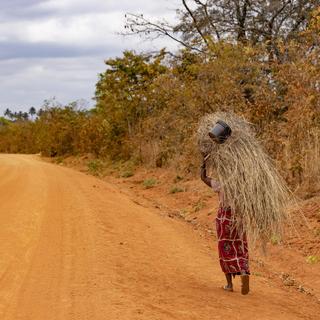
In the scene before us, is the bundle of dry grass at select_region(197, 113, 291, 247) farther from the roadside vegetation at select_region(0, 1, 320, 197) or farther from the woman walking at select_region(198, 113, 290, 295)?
the roadside vegetation at select_region(0, 1, 320, 197)

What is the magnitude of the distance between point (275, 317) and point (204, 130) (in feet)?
7.09

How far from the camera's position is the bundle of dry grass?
6.45 meters

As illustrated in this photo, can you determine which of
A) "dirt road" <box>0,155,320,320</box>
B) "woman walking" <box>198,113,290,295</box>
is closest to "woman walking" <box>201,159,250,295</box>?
"woman walking" <box>198,113,290,295</box>

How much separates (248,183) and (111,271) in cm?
194

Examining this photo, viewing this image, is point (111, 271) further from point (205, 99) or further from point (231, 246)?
point (205, 99)

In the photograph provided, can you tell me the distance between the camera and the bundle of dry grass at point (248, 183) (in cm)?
645

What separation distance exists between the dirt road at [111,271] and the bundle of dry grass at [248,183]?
83 cm

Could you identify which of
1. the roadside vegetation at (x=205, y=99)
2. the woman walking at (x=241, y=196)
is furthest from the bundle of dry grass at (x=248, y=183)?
the roadside vegetation at (x=205, y=99)

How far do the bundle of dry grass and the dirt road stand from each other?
83cm

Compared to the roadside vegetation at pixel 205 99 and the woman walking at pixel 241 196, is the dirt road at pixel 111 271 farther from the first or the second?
the roadside vegetation at pixel 205 99

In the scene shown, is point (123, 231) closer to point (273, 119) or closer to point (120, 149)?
point (273, 119)

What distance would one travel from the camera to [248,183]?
21.3 ft

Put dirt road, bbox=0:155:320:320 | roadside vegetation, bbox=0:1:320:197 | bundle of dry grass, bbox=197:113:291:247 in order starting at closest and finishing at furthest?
1. dirt road, bbox=0:155:320:320
2. bundle of dry grass, bbox=197:113:291:247
3. roadside vegetation, bbox=0:1:320:197

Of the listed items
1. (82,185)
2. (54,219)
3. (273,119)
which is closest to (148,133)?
→ (82,185)
